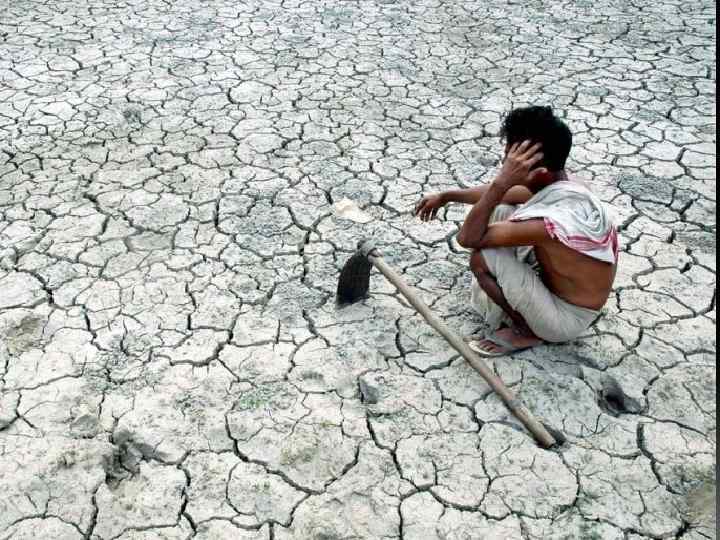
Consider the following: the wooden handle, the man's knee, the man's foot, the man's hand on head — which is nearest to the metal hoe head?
the wooden handle

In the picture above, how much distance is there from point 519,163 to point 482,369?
788 millimetres

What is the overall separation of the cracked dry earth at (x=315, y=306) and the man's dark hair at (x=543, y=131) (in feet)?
2.77

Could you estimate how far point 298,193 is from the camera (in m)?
3.87

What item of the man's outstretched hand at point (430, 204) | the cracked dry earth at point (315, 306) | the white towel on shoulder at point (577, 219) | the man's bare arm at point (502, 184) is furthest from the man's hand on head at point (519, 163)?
the cracked dry earth at point (315, 306)

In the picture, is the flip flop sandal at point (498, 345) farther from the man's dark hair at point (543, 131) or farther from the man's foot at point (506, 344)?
the man's dark hair at point (543, 131)

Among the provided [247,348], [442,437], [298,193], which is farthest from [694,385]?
[298,193]

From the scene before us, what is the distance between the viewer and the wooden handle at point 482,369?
2.38 metres

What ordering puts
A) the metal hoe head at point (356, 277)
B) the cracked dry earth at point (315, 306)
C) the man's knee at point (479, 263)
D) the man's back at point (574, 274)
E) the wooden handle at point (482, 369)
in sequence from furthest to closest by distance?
the metal hoe head at point (356, 277) < the man's knee at point (479, 263) < the man's back at point (574, 274) < the wooden handle at point (482, 369) < the cracked dry earth at point (315, 306)

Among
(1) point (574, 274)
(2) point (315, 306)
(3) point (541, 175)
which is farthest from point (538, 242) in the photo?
(2) point (315, 306)

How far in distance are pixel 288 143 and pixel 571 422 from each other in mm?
2660

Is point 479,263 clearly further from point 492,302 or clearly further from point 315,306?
point 315,306

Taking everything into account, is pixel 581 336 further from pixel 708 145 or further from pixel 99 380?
pixel 708 145

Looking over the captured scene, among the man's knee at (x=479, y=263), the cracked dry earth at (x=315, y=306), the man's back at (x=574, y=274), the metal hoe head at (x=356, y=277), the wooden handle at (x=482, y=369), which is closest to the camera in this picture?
the cracked dry earth at (x=315, y=306)

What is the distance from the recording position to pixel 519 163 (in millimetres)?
2441
